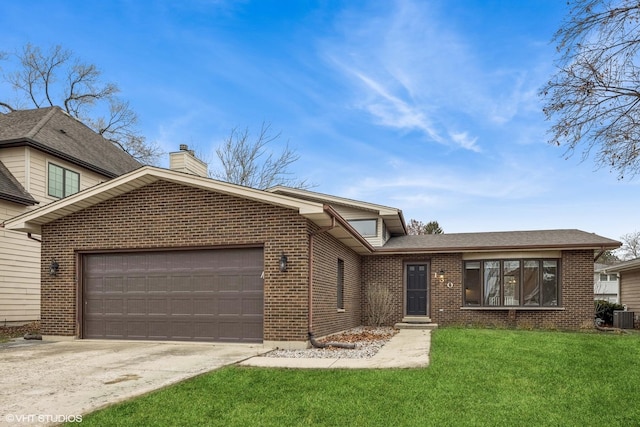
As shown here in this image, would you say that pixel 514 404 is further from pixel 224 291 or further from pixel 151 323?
pixel 151 323

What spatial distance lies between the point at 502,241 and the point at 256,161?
17636mm

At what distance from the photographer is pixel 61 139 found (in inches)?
721

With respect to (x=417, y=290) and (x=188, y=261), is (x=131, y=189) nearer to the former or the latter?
(x=188, y=261)

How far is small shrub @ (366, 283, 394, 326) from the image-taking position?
17.0m

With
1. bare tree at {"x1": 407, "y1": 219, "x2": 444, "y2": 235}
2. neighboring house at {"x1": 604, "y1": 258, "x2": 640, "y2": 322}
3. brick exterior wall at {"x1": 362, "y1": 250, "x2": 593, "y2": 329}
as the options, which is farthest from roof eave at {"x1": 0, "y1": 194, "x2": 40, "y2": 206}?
bare tree at {"x1": 407, "y1": 219, "x2": 444, "y2": 235}

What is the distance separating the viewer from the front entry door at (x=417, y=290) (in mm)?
17688

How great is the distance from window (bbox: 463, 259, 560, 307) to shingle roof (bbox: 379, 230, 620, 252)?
0.69 m

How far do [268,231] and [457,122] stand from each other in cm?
1160

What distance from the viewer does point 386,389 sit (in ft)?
20.5

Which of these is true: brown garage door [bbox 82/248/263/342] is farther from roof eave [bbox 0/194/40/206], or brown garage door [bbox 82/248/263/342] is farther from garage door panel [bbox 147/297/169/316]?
roof eave [bbox 0/194/40/206]

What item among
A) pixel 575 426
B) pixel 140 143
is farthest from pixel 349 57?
pixel 140 143

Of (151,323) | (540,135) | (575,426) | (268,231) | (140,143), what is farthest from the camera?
(140,143)

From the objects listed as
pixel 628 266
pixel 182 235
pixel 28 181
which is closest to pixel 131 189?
pixel 182 235

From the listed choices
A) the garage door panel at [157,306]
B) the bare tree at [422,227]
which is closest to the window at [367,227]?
the garage door panel at [157,306]
